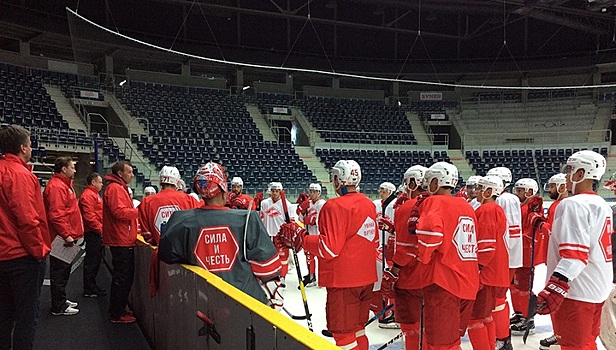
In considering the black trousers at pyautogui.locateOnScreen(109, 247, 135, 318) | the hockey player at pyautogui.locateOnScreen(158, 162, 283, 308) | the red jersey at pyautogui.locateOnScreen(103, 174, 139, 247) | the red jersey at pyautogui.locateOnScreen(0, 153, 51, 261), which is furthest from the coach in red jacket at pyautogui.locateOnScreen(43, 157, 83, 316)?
the hockey player at pyautogui.locateOnScreen(158, 162, 283, 308)

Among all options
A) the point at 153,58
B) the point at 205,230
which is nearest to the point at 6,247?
the point at 205,230

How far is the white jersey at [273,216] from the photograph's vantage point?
7.39 m

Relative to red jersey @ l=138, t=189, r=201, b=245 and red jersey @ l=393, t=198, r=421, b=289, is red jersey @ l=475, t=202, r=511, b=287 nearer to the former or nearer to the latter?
red jersey @ l=393, t=198, r=421, b=289

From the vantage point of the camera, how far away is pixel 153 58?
14.9m

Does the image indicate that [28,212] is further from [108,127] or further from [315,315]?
[108,127]

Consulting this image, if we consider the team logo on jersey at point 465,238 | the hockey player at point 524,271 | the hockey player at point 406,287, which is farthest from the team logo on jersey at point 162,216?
the hockey player at point 524,271

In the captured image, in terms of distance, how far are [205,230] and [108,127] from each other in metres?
12.7

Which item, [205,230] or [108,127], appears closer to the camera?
[205,230]

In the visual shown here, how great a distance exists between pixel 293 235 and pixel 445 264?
1152mm

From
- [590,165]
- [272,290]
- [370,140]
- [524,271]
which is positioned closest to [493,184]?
[590,165]

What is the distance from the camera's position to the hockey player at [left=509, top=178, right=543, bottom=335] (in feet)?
14.8

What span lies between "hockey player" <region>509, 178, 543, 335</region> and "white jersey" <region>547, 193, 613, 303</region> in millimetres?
1905

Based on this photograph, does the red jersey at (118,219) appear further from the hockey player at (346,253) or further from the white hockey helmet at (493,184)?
the white hockey helmet at (493,184)

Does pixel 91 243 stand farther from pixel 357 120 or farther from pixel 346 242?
pixel 357 120
